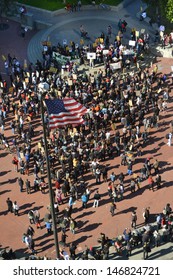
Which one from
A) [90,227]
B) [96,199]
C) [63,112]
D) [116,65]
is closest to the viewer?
[63,112]

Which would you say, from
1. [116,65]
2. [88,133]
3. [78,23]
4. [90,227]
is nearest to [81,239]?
[90,227]

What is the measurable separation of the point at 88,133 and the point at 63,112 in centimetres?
1497

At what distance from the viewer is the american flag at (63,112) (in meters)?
24.5

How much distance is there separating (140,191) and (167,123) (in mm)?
7696

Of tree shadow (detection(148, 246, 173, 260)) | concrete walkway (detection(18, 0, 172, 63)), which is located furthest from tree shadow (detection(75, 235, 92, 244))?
concrete walkway (detection(18, 0, 172, 63))

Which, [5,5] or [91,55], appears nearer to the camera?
[91,55]

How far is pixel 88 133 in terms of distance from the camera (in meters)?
39.7

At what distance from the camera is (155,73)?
45531 millimetres

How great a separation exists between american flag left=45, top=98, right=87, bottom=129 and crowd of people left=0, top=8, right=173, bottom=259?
777 cm

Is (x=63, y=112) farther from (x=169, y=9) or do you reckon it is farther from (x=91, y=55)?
(x=169, y=9)

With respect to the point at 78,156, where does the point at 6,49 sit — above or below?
above

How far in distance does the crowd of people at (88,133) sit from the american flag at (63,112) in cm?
777
